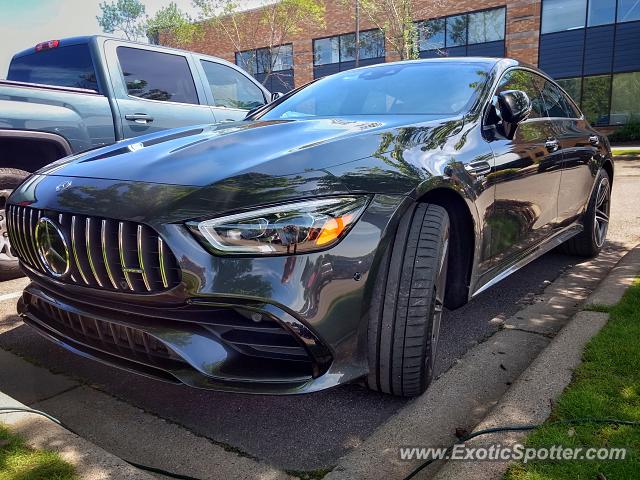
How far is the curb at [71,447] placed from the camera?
174 cm

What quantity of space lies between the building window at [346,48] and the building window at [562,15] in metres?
7.50

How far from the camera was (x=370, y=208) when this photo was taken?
2035 millimetres

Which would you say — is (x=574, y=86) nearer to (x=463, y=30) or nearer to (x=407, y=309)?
(x=463, y=30)

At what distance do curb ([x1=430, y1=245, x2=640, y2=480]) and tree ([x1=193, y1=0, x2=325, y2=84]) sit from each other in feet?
79.5

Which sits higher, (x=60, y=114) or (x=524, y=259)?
(x=60, y=114)

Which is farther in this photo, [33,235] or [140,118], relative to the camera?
[140,118]

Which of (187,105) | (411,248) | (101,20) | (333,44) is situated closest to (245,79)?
(187,105)

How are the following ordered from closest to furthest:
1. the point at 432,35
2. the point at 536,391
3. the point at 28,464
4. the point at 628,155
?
1. the point at 28,464
2. the point at 536,391
3. the point at 628,155
4. the point at 432,35

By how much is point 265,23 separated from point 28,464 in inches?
1066

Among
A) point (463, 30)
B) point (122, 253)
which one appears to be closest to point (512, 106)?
point (122, 253)

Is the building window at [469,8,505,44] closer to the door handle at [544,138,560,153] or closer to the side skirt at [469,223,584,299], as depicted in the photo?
the side skirt at [469,223,584,299]

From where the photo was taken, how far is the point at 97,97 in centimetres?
448

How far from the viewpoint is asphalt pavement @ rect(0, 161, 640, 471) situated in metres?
2.10

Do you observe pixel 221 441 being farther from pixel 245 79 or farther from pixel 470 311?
pixel 245 79
